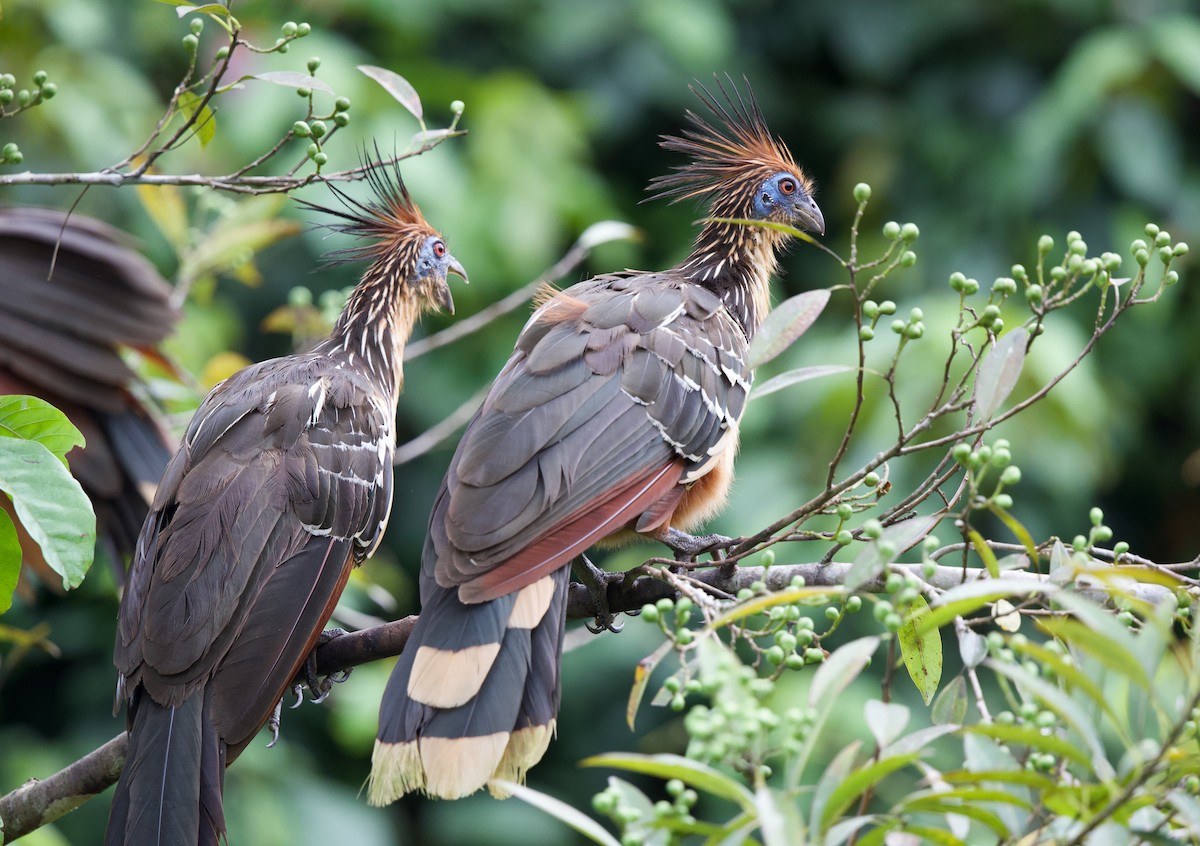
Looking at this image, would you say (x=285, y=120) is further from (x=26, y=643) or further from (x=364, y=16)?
(x=26, y=643)

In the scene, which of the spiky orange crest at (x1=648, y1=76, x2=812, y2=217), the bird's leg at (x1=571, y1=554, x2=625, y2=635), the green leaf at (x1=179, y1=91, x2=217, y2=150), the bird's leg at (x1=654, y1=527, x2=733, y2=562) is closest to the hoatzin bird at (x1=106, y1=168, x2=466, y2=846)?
the bird's leg at (x1=571, y1=554, x2=625, y2=635)

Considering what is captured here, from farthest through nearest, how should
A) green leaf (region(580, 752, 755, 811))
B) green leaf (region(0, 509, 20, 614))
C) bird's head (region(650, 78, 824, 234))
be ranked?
bird's head (region(650, 78, 824, 234)) → green leaf (region(0, 509, 20, 614)) → green leaf (region(580, 752, 755, 811))

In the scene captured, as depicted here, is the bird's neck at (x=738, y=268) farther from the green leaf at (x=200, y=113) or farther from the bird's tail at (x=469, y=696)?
the green leaf at (x=200, y=113)

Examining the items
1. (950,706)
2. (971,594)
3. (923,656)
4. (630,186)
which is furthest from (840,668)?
(630,186)

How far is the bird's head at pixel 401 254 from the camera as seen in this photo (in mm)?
3848

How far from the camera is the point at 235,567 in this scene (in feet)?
9.25

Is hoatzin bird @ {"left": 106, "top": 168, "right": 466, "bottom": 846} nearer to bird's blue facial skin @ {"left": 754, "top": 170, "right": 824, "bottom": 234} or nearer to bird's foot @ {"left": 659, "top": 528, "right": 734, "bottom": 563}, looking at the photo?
bird's foot @ {"left": 659, "top": 528, "right": 734, "bottom": 563}

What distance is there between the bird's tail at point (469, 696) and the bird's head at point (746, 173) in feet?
5.18

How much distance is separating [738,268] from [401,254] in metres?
0.98

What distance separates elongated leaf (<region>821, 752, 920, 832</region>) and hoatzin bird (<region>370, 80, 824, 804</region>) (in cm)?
97

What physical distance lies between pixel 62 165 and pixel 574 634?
3.69 meters

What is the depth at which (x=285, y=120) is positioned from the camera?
6156 millimetres

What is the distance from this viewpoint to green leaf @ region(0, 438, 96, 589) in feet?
6.64

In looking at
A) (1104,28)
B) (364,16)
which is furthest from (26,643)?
(1104,28)
